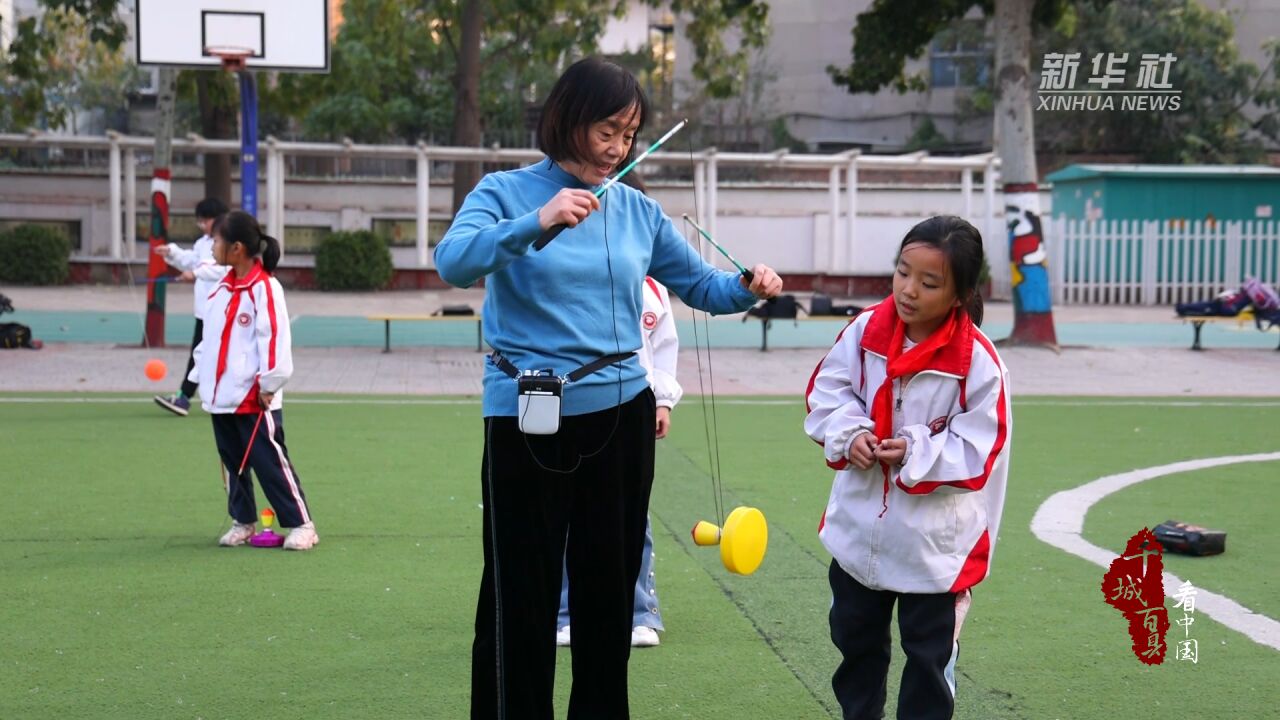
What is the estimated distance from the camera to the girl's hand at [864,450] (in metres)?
3.75

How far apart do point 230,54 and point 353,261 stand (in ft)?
37.7

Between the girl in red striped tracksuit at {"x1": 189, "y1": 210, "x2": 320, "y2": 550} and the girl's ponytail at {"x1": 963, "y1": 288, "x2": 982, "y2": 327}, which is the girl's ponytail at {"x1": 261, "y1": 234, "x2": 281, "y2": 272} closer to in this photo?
the girl in red striped tracksuit at {"x1": 189, "y1": 210, "x2": 320, "y2": 550}

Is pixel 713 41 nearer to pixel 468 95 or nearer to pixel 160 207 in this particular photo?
pixel 468 95

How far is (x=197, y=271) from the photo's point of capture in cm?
1066

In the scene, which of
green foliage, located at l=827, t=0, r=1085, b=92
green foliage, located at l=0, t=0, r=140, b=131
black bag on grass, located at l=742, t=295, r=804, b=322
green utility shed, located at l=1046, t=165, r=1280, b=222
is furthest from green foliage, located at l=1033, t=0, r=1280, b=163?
green foliage, located at l=0, t=0, r=140, b=131

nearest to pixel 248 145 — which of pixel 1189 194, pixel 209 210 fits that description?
pixel 209 210

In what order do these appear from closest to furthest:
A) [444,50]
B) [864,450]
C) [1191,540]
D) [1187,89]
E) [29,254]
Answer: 1. [864,450]
2. [1191,540]
3. [29,254]
4. [1187,89]
5. [444,50]

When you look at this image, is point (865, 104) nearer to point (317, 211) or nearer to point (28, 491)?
point (317, 211)

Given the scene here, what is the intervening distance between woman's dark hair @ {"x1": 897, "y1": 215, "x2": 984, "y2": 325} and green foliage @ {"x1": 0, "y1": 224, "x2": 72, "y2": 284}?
26.7 metres

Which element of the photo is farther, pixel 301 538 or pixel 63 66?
pixel 63 66

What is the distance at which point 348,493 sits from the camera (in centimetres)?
863

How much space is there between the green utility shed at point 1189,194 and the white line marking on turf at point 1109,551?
56.4 ft

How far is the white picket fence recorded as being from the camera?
2645cm

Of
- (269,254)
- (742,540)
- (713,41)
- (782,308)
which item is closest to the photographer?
(742,540)
